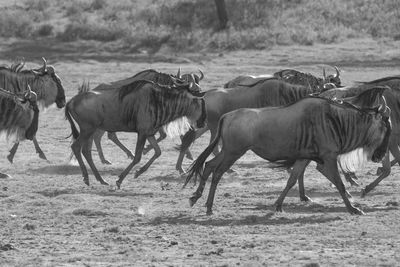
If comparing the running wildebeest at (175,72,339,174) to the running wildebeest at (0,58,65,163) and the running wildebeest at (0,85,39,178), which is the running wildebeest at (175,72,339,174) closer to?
the running wildebeest at (0,85,39,178)

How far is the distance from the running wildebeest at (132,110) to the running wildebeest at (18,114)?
1.45 feet

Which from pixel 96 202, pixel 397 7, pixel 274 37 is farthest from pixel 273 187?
pixel 397 7

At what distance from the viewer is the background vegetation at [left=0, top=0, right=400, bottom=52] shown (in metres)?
32.0

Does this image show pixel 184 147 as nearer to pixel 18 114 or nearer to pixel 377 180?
pixel 18 114

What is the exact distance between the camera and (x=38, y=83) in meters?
15.7

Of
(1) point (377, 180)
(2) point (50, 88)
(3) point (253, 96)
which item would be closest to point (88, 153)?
(3) point (253, 96)

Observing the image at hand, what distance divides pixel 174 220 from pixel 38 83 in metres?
6.51

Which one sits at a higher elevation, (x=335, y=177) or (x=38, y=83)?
(x=335, y=177)

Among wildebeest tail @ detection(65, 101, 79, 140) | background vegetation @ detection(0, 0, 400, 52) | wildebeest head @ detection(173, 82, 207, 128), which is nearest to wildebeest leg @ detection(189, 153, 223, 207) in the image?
wildebeest head @ detection(173, 82, 207, 128)

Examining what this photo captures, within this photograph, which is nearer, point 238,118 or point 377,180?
point 238,118

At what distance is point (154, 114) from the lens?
12312 millimetres

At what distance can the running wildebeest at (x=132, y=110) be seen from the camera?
1228cm

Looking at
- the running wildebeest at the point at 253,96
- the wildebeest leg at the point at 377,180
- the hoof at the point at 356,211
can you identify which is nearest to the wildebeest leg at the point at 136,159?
the running wildebeest at the point at 253,96

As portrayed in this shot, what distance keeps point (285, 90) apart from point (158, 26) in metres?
22.4
